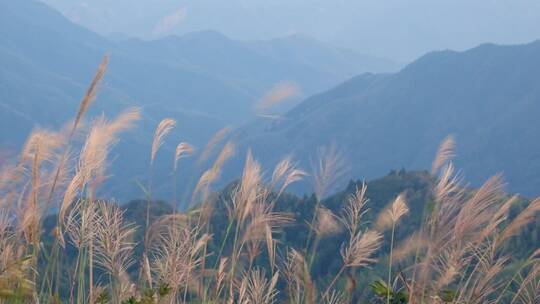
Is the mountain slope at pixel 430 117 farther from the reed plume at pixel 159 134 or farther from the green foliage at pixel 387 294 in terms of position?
the green foliage at pixel 387 294

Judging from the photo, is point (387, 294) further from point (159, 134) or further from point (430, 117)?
point (430, 117)

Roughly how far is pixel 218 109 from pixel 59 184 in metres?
192

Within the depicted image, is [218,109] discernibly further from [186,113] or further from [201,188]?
[201,188]

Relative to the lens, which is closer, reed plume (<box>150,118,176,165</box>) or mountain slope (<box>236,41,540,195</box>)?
reed plume (<box>150,118,176,165</box>)

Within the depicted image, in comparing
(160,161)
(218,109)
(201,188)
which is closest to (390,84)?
(160,161)

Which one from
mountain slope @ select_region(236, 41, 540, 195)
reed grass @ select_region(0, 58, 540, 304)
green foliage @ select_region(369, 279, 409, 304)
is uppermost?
mountain slope @ select_region(236, 41, 540, 195)

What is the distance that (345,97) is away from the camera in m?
122

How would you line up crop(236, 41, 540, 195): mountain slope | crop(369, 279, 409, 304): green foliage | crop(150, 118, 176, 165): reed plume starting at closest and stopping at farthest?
crop(369, 279, 409, 304): green foliage < crop(150, 118, 176, 165): reed plume < crop(236, 41, 540, 195): mountain slope

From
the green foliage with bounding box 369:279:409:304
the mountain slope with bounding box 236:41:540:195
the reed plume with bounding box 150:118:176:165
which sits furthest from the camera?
the mountain slope with bounding box 236:41:540:195

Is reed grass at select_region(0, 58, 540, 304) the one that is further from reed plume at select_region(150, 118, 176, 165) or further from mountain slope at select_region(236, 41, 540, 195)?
mountain slope at select_region(236, 41, 540, 195)

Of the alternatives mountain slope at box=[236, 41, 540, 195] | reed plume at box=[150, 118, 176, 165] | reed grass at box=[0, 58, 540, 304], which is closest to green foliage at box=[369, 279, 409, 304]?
reed grass at box=[0, 58, 540, 304]

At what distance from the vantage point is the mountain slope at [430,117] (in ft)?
296

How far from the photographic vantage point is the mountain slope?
9031cm

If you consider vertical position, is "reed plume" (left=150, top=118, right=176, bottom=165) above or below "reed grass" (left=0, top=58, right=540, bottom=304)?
above
